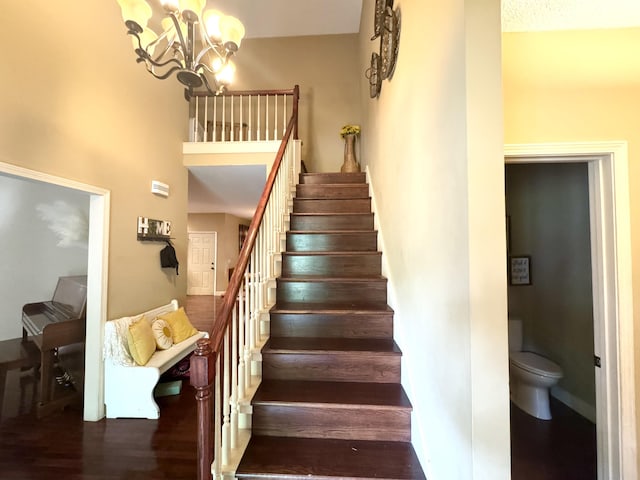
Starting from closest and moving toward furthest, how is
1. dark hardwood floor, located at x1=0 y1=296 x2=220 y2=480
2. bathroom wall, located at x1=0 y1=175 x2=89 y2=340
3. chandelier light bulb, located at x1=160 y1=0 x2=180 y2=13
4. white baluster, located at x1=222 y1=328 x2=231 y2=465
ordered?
white baluster, located at x1=222 y1=328 x2=231 y2=465, chandelier light bulb, located at x1=160 y1=0 x2=180 y2=13, dark hardwood floor, located at x1=0 y1=296 x2=220 y2=480, bathroom wall, located at x1=0 y1=175 x2=89 y2=340

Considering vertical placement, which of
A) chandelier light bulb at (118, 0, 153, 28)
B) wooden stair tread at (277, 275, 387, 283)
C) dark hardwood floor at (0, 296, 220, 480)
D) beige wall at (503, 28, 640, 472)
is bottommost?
dark hardwood floor at (0, 296, 220, 480)

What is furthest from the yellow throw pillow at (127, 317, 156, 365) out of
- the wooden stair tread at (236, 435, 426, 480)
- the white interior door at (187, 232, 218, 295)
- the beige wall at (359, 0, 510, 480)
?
the white interior door at (187, 232, 218, 295)

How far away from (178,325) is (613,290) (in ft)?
11.8

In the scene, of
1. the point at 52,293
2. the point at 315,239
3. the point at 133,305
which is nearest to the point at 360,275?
the point at 315,239

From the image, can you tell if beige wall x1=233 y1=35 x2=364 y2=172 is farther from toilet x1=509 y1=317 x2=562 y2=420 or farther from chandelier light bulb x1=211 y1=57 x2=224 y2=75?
toilet x1=509 y1=317 x2=562 y2=420

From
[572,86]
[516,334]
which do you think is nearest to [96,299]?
[572,86]

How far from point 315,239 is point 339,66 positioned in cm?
381

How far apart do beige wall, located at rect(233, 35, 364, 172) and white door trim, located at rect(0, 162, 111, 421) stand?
3.21m

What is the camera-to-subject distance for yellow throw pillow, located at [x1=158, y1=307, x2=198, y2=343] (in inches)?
120

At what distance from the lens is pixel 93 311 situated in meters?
2.41

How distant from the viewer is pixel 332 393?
166cm

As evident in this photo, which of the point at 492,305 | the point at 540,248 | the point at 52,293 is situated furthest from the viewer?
the point at 52,293

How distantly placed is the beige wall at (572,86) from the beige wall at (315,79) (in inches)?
145

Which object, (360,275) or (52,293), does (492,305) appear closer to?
(360,275)
